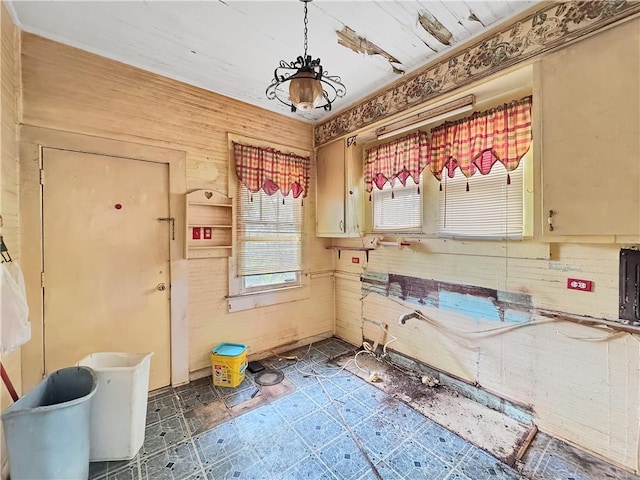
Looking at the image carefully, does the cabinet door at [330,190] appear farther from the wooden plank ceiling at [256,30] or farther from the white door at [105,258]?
the white door at [105,258]

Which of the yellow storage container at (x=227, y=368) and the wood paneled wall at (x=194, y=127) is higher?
the wood paneled wall at (x=194, y=127)

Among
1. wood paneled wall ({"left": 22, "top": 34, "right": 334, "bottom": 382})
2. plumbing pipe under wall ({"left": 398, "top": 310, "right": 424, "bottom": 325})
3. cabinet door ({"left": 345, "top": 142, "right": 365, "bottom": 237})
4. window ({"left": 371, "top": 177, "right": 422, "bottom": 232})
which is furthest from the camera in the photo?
cabinet door ({"left": 345, "top": 142, "right": 365, "bottom": 237})

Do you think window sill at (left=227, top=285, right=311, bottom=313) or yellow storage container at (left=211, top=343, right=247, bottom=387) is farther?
window sill at (left=227, top=285, right=311, bottom=313)

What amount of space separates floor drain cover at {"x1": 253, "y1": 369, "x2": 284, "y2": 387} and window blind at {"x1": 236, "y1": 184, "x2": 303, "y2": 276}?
3.47ft

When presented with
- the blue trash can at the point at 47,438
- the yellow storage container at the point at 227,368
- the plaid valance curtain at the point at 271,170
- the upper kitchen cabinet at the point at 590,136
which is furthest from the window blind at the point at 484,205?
the blue trash can at the point at 47,438

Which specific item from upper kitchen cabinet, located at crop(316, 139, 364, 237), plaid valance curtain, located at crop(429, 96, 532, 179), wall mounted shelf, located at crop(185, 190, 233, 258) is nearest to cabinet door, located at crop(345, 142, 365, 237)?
upper kitchen cabinet, located at crop(316, 139, 364, 237)

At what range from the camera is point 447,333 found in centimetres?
255

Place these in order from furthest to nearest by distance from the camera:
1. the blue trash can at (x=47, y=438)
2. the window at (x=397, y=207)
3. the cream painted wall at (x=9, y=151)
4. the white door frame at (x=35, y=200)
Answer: the window at (x=397, y=207), the white door frame at (x=35, y=200), the cream painted wall at (x=9, y=151), the blue trash can at (x=47, y=438)

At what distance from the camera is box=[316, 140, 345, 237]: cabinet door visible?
3.22 metres

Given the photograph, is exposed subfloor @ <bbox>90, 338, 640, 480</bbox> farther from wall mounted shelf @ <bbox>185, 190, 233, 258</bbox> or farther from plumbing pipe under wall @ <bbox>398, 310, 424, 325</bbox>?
wall mounted shelf @ <bbox>185, 190, 233, 258</bbox>

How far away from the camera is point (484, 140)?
2.22 meters

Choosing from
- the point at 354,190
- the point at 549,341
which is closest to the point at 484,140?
the point at 354,190

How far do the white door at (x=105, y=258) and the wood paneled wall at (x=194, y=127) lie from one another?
24 cm

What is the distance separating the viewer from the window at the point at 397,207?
2.86 metres
